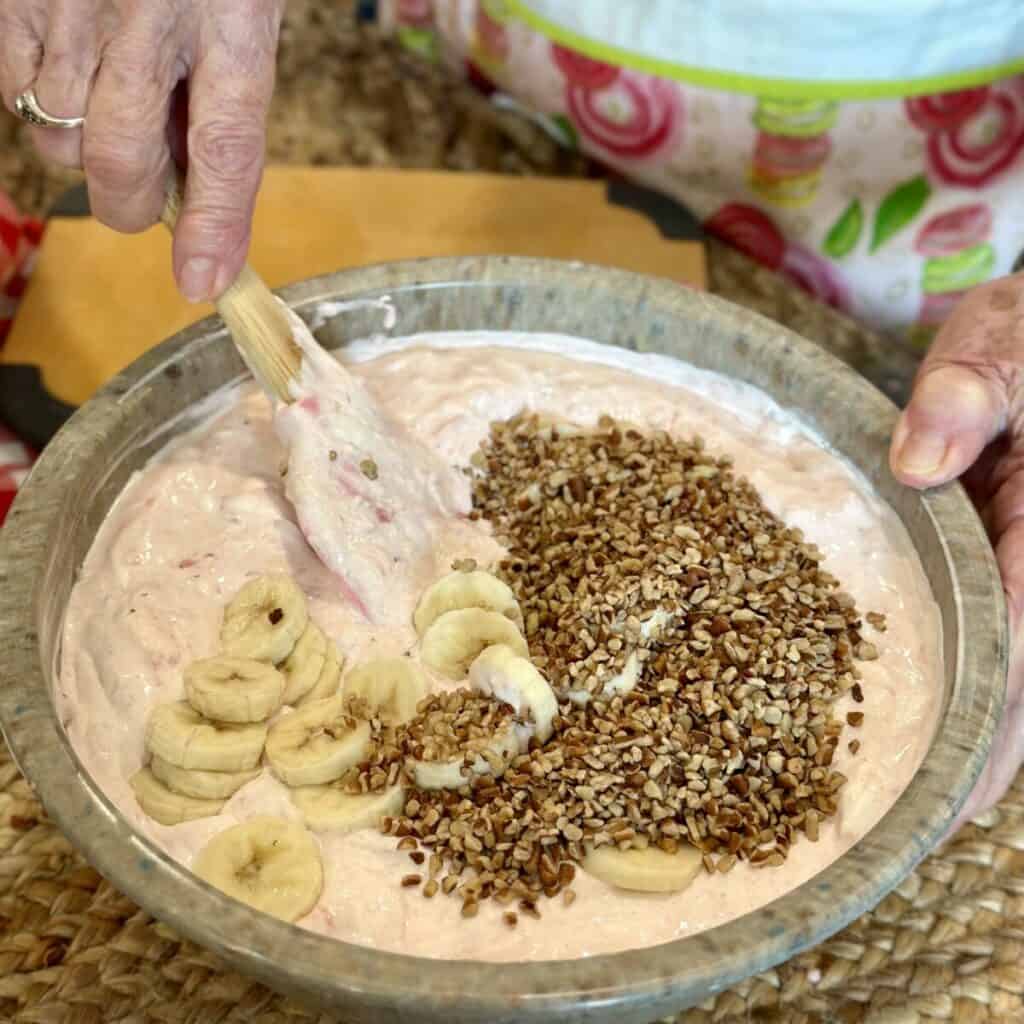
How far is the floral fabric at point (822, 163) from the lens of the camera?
218 cm

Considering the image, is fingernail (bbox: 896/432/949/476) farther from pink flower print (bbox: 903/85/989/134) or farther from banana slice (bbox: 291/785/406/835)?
pink flower print (bbox: 903/85/989/134)

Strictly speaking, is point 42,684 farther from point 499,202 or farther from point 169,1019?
point 499,202

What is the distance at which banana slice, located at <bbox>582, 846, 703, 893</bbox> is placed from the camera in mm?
1263

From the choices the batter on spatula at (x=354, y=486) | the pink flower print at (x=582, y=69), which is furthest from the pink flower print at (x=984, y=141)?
the batter on spatula at (x=354, y=486)

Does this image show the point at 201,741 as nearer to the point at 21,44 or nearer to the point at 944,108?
the point at 21,44

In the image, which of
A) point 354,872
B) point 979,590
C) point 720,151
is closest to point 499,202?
point 720,151

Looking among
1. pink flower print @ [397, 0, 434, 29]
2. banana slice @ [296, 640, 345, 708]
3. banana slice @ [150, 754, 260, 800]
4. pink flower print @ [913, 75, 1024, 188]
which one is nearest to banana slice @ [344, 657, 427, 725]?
banana slice @ [296, 640, 345, 708]

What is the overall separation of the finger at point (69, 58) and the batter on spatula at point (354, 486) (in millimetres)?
330

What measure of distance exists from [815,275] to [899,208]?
188mm

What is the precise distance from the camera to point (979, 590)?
144 cm

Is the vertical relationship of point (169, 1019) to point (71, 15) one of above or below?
below

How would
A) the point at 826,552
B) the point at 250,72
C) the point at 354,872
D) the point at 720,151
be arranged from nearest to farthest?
the point at 354,872 → the point at 250,72 → the point at 826,552 → the point at 720,151

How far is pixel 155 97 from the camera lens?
1367mm

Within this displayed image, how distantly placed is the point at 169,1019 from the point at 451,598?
54 cm
